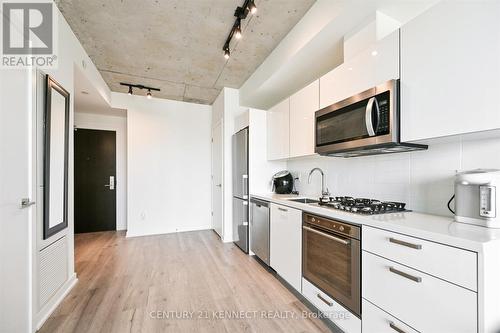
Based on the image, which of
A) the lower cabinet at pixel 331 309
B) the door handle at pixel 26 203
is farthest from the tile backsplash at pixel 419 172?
the door handle at pixel 26 203

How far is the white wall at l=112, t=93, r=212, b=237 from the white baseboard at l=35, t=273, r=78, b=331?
1.86 m

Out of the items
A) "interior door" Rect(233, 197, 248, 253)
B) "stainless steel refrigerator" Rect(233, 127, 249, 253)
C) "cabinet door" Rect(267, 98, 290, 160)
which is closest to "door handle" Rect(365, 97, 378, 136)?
"cabinet door" Rect(267, 98, 290, 160)

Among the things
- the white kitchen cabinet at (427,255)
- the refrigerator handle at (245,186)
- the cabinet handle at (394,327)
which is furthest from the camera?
the refrigerator handle at (245,186)

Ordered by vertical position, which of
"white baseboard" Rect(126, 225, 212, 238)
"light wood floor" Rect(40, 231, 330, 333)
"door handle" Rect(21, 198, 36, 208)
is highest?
"door handle" Rect(21, 198, 36, 208)

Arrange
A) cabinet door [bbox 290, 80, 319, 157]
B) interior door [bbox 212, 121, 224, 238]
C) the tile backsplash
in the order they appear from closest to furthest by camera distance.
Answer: the tile backsplash, cabinet door [bbox 290, 80, 319, 157], interior door [bbox 212, 121, 224, 238]

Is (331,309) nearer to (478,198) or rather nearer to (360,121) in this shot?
(478,198)

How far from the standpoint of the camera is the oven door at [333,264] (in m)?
1.43

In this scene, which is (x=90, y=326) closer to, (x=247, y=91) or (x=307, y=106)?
(x=307, y=106)

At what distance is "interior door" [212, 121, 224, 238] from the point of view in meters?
4.05

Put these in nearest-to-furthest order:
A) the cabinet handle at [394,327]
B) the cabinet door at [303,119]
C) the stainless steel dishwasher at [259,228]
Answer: the cabinet handle at [394,327] → the cabinet door at [303,119] → the stainless steel dishwasher at [259,228]

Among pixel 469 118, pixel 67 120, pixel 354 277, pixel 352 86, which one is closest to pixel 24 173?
pixel 67 120

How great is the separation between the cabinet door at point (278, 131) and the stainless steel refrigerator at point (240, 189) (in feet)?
1.20

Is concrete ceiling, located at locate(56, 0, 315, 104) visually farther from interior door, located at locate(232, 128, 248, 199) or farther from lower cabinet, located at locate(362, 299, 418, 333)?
lower cabinet, located at locate(362, 299, 418, 333)

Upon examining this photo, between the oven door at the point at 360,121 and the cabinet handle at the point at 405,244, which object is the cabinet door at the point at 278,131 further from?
the cabinet handle at the point at 405,244
